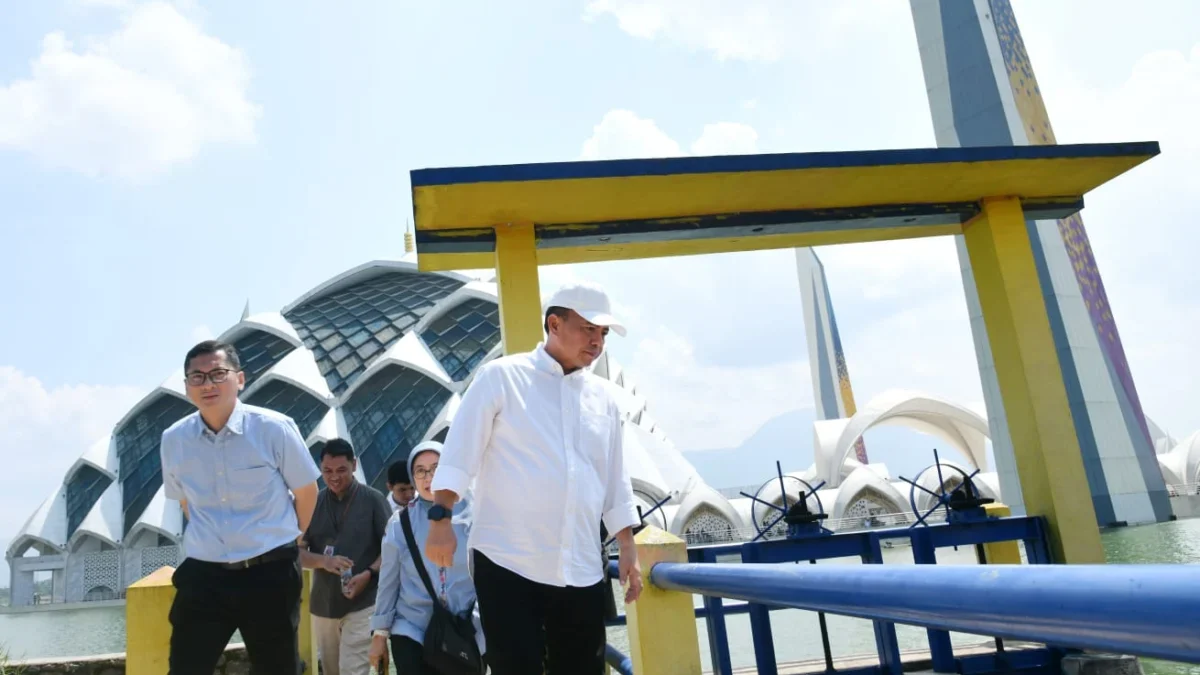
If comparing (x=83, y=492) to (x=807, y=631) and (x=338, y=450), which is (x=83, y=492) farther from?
(x=338, y=450)

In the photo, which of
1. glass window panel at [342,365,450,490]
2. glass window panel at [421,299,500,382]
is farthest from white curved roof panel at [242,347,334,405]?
glass window panel at [421,299,500,382]

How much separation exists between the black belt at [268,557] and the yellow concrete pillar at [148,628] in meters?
0.72

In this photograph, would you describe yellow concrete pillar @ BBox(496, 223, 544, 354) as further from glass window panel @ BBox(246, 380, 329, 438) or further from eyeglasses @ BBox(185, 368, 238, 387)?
glass window panel @ BBox(246, 380, 329, 438)

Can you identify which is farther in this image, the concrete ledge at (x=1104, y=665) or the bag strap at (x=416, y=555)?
the concrete ledge at (x=1104, y=665)

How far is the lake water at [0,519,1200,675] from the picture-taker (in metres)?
6.39

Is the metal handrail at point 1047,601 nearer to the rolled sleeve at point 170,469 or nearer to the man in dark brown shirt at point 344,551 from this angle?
the rolled sleeve at point 170,469

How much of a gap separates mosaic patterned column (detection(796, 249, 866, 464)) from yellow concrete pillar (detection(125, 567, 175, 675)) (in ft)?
162

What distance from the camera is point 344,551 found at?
382 cm

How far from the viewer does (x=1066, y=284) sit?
1917 centimetres

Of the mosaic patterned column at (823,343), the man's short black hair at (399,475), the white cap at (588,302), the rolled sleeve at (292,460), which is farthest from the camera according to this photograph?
the mosaic patterned column at (823,343)

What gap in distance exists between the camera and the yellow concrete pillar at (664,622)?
2529 mm

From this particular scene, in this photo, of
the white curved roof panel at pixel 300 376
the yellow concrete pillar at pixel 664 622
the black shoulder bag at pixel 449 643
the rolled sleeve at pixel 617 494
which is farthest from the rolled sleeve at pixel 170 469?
the white curved roof panel at pixel 300 376

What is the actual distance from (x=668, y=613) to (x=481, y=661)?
64cm

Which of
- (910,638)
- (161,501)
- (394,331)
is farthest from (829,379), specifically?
(910,638)
